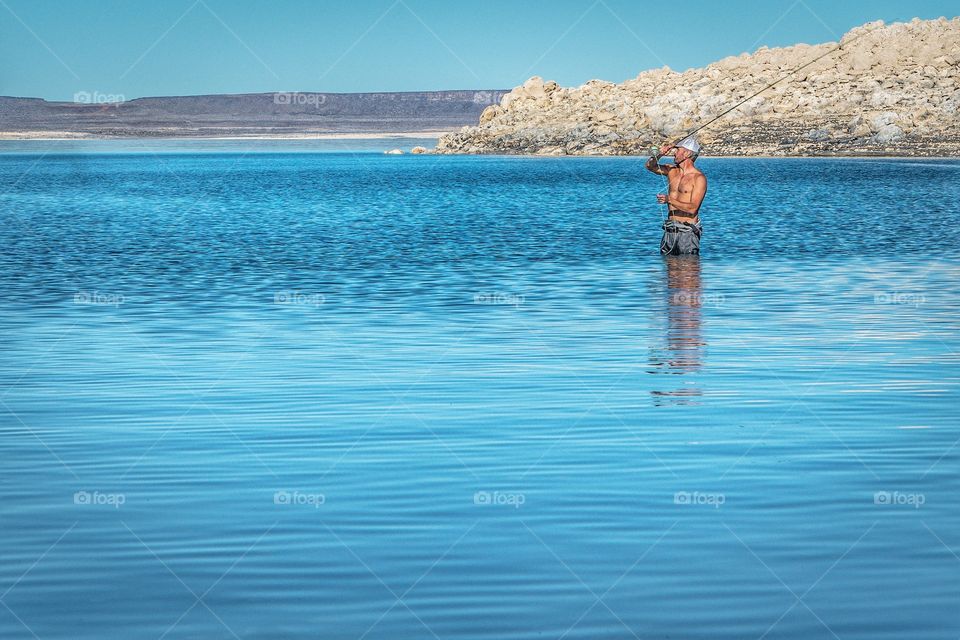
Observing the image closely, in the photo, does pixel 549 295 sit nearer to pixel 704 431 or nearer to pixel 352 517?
pixel 704 431

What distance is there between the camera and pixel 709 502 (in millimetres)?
9125

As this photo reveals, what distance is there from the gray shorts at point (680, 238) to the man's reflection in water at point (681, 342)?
108 inches

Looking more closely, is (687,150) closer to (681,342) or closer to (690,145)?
(690,145)

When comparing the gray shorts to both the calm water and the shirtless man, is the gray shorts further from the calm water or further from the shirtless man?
the calm water

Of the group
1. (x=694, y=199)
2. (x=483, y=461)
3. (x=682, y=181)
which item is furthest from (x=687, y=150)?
(x=483, y=461)

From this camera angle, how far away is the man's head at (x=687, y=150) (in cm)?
2752

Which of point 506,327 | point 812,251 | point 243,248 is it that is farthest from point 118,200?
point 506,327

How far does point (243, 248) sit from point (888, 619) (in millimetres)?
33072

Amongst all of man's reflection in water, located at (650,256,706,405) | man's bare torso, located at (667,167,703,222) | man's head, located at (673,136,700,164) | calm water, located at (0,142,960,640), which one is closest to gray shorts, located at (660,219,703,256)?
man's bare torso, located at (667,167,703,222)

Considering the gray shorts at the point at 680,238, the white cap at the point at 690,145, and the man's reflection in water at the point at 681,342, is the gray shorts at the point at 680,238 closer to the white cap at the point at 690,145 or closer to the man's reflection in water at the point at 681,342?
the white cap at the point at 690,145

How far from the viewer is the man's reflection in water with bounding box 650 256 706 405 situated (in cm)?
1337

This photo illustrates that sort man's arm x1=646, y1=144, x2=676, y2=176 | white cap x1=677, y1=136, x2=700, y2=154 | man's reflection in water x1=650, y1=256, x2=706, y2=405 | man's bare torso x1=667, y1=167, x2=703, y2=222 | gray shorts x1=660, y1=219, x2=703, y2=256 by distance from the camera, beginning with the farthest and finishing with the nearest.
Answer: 1. gray shorts x1=660, y1=219, x2=703, y2=256
2. man's bare torso x1=667, y1=167, x2=703, y2=222
3. white cap x1=677, y1=136, x2=700, y2=154
4. man's arm x1=646, y1=144, x2=676, y2=176
5. man's reflection in water x1=650, y1=256, x2=706, y2=405

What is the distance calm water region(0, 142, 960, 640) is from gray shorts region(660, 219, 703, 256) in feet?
13.4

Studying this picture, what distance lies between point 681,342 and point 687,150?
11106 mm
